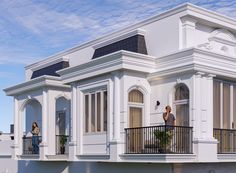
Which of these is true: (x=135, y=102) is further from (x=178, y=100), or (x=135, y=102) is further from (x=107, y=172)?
(x=107, y=172)

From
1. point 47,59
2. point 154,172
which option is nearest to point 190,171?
point 154,172

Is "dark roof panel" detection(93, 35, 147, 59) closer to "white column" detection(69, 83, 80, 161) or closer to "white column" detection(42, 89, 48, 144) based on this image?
"white column" detection(69, 83, 80, 161)

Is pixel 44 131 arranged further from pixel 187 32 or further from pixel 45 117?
pixel 187 32

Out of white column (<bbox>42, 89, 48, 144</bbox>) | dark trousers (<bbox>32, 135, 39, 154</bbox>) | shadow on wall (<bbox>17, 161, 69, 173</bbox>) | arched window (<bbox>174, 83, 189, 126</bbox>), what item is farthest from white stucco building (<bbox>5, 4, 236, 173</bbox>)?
dark trousers (<bbox>32, 135, 39, 154</bbox>)

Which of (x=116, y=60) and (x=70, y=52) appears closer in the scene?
(x=116, y=60)

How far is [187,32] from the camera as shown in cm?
1694

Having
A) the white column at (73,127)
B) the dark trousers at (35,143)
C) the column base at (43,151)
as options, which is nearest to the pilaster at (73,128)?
the white column at (73,127)

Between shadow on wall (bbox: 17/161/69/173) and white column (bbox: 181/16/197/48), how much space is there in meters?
7.80

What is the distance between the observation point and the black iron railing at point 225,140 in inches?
639

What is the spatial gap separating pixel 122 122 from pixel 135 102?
0.95m

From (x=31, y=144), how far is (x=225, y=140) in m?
9.63

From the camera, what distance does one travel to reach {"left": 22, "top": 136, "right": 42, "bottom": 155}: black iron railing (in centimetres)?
2138

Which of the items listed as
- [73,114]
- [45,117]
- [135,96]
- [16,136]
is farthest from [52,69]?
[135,96]

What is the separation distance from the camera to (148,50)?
1822cm
